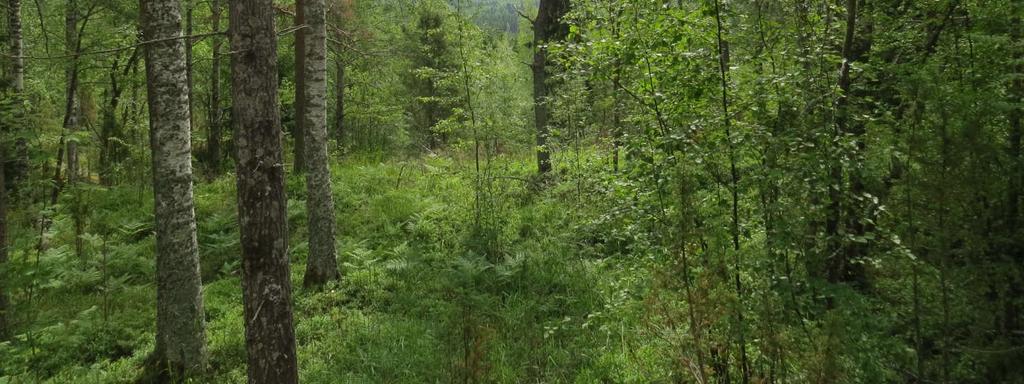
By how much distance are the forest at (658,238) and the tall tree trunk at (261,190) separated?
2cm

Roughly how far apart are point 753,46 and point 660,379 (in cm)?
339

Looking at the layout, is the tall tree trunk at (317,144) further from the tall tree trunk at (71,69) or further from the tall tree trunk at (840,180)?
the tall tree trunk at (71,69)

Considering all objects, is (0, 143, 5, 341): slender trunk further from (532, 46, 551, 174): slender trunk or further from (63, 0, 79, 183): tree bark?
(63, 0, 79, 183): tree bark

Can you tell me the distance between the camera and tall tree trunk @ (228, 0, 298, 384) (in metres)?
4.13

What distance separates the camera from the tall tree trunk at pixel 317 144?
7.95 m

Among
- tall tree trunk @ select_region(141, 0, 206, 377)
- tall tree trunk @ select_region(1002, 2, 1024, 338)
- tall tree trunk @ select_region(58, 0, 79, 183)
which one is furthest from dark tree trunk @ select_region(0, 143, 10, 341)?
tall tree trunk @ select_region(58, 0, 79, 183)

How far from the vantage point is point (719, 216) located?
398cm

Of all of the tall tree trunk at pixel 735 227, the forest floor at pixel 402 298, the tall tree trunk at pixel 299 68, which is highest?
the tall tree trunk at pixel 299 68

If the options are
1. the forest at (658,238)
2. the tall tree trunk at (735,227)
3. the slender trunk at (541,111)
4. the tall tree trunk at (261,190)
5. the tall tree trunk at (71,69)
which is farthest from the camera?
the tall tree trunk at (71,69)

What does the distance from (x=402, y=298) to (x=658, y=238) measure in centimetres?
452

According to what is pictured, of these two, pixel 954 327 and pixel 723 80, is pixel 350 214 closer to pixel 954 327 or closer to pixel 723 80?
pixel 723 80

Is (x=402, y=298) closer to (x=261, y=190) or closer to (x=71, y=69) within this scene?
(x=261, y=190)

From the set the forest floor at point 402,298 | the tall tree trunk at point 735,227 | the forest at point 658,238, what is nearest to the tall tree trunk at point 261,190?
the forest at point 658,238

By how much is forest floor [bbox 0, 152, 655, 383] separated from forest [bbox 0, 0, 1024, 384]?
50 millimetres
